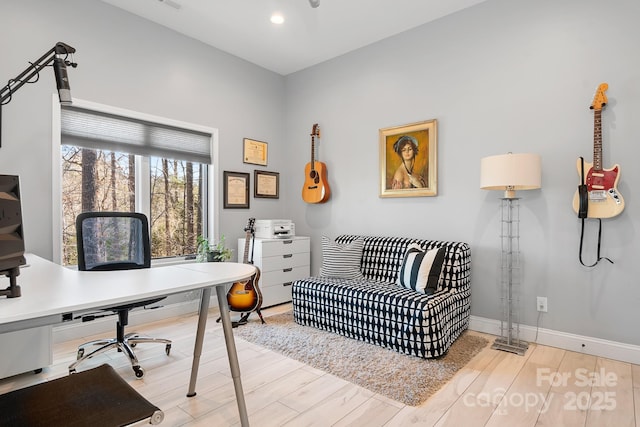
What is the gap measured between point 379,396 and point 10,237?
6.05 feet

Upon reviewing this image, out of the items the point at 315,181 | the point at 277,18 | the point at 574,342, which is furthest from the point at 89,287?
the point at 574,342

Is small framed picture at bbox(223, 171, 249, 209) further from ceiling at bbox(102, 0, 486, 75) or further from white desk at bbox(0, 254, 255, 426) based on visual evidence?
white desk at bbox(0, 254, 255, 426)

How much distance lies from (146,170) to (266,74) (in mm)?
1956

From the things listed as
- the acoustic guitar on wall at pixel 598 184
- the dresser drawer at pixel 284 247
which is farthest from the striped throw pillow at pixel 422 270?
the dresser drawer at pixel 284 247

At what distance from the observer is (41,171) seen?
2.70m

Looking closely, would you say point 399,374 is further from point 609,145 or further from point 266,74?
point 266,74

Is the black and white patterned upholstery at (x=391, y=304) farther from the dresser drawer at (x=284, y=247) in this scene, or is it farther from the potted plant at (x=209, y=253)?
the potted plant at (x=209, y=253)

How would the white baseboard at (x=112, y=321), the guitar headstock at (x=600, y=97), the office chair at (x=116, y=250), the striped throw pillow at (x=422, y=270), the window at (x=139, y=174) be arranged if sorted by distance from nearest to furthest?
1. the office chair at (x=116, y=250)
2. the guitar headstock at (x=600, y=97)
3. the striped throw pillow at (x=422, y=270)
4. the white baseboard at (x=112, y=321)
5. the window at (x=139, y=174)

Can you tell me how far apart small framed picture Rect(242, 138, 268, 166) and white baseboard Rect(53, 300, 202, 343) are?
1.66 metres

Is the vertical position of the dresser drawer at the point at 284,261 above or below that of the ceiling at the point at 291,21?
below

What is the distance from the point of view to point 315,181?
162 inches

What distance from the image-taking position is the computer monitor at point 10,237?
3.67 feet

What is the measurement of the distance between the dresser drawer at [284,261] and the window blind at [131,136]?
1.28 m

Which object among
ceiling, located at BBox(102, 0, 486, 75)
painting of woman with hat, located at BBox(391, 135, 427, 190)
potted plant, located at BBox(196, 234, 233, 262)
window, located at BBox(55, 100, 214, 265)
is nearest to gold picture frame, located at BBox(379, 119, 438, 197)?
painting of woman with hat, located at BBox(391, 135, 427, 190)
